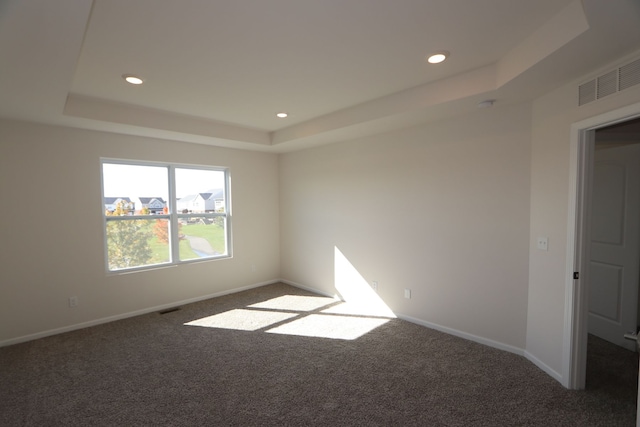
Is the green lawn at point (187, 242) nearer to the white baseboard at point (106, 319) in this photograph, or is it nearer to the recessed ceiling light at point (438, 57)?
the white baseboard at point (106, 319)

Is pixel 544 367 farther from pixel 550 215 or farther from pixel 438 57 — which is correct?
pixel 438 57

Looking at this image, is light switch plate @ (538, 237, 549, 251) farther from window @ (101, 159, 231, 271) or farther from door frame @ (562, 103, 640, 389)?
window @ (101, 159, 231, 271)

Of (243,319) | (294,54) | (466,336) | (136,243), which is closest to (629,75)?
(294,54)

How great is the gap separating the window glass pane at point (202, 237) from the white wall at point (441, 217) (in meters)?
1.71

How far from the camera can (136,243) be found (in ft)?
13.9

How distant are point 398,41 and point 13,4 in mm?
2096

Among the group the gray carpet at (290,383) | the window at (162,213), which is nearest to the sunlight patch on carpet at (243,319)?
the gray carpet at (290,383)

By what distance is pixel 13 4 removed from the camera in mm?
1374

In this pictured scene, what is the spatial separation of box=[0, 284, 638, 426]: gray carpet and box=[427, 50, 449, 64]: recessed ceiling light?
2.66 metres

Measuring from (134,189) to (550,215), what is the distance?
486cm

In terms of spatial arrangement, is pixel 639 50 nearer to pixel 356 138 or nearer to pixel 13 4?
pixel 356 138

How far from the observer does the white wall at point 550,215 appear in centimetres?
246

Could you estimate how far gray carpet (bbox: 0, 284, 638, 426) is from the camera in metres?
2.17

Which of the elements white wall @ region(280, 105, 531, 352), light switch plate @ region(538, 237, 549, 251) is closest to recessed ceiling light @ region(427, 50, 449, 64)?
white wall @ region(280, 105, 531, 352)
